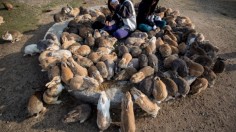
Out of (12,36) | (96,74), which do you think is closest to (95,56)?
(96,74)

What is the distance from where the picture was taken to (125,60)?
580 centimetres

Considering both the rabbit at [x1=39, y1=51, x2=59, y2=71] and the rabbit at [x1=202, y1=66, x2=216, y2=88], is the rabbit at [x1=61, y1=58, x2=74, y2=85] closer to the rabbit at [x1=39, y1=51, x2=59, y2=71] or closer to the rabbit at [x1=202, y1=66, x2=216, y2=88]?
Result: the rabbit at [x1=39, y1=51, x2=59, y2=71]

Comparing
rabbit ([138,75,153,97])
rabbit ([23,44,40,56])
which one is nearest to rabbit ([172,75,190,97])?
rabbit ([138,75,153,97])

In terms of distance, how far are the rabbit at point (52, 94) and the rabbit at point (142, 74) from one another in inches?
56.4

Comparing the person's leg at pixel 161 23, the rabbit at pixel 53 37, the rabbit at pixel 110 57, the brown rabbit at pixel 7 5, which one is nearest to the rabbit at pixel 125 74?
the rabbit at pixel 110 57

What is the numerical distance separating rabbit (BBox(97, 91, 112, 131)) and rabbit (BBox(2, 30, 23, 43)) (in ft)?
12.2

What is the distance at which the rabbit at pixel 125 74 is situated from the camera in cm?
561

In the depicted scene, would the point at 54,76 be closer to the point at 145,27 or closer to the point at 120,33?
the point at 120,33

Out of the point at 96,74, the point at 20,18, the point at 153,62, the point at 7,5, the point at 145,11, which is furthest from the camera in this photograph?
the point at 7,5

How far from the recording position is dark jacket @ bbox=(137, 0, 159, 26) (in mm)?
7281

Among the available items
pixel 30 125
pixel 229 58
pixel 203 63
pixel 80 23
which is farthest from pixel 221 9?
pixel 30 125

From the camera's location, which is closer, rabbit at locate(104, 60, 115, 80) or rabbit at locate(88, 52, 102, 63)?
rabbit at locate(104, 60, 115, 80)

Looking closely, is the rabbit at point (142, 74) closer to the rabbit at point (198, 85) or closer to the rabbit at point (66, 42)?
the rabbit at point (198, 85)

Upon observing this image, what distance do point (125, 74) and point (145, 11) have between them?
2.43m
